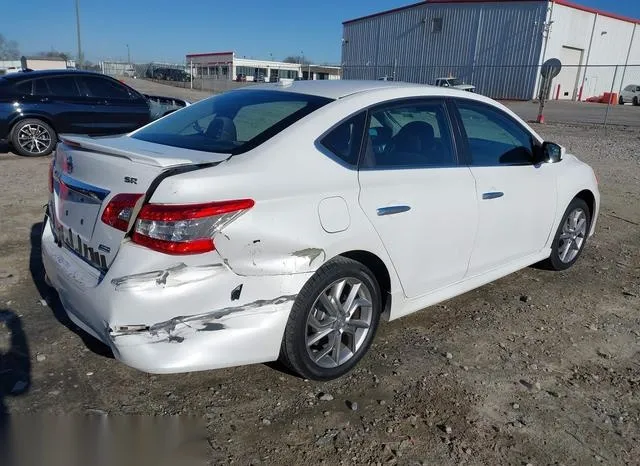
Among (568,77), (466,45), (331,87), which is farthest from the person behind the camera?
(466,45)

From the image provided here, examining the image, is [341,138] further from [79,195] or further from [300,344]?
[79,195]

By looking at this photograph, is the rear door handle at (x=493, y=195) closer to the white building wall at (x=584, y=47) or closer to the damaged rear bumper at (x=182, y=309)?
the damaged rear bumper at (x=182, y=309)

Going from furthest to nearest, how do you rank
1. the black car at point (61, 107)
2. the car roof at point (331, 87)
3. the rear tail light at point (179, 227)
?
the black car at point (61, 107) → the car roof at point (331, 87) → the rear tail light at point (179, 227)

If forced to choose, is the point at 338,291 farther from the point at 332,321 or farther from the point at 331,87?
the point at 331,87

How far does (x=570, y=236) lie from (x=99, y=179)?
4076mm

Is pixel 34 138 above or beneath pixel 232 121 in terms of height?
beneath

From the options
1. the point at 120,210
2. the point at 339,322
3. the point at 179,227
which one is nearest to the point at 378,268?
the point at 339,322

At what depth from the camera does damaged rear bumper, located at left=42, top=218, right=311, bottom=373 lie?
2.38 metres

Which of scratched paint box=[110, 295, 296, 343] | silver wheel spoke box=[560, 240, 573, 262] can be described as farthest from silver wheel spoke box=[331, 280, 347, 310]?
silver wheel spoke box=[560, 240, 573, 262]

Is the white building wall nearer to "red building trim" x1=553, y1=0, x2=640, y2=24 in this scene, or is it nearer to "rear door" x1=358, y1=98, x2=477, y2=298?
"red building trim" x1=553, y1=0, x2=640, y2=24

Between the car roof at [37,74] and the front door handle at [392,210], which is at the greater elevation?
the car roof at [37,74]

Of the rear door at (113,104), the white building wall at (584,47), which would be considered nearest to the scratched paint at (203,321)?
the rear door at (113,104)

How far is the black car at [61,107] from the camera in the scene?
365 inches

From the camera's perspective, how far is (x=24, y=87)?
9.36 m
